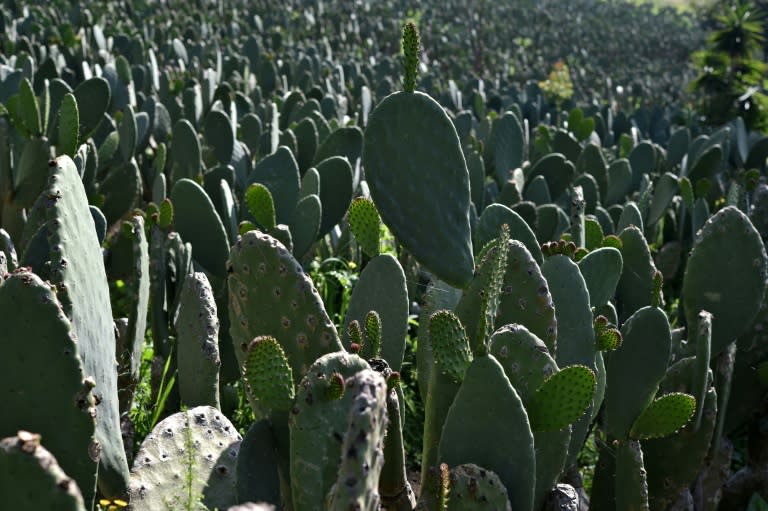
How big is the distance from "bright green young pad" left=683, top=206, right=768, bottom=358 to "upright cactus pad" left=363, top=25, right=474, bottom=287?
3.50 feet

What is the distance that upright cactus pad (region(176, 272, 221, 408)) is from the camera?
7.36ft

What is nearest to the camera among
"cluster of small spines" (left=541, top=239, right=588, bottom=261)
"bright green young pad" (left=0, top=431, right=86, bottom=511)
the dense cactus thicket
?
"bright green young pad" (left=0, top=431, right=86, bottom=511)

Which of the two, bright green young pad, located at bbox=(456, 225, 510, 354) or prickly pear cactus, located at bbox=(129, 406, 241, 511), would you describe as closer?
bright green young pad, located at bbox=(456, 225, 510, 354)

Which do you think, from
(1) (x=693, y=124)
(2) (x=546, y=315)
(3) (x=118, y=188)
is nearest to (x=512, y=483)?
(2) (x=546, y=315)

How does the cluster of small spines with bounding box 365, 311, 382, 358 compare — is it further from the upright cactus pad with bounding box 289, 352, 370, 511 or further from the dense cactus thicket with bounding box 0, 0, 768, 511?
the upright cactus pad with bounding box 289, 352, 370, 511

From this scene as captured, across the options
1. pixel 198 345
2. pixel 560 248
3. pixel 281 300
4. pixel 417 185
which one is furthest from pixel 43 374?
pixel 560 248

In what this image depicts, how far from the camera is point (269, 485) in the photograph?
72.6 inches

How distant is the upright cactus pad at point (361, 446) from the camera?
1250 millimetres

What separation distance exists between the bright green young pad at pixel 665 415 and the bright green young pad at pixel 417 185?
58cm

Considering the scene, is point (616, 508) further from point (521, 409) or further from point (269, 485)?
point (269, 485)

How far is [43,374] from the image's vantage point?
156 centimetres

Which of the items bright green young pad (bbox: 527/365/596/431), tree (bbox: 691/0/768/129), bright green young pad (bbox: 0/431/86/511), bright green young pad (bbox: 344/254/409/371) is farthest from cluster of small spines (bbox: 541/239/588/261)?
tree (bbox: 691/0/768/129)

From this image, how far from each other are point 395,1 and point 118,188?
57.5 feet

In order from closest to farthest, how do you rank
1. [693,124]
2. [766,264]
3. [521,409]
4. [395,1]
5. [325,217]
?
1. [521,409]
2. [766,264]
3. [325,217]
4. [693,124]
5. [395,1]
